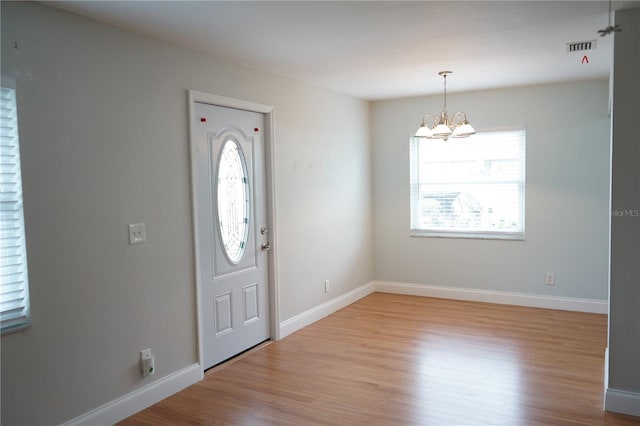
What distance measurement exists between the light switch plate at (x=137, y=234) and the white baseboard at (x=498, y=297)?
3827 millimetres

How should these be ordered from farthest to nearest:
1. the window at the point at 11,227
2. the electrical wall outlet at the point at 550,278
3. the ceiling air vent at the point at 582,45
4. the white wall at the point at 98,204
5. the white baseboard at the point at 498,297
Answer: the electrical wall outlet at the point at 550,278 → the white baseboard at the point at 498,297 → the ceiling air vent at the point at 582,45 → the white wall at the point at 98,204 → the window at the point at 11,227

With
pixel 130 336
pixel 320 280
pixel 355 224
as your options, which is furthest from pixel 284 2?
pixel 355 224

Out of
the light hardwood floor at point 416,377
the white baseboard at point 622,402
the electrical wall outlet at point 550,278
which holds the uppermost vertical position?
the electrical wall outlet at point 550,278

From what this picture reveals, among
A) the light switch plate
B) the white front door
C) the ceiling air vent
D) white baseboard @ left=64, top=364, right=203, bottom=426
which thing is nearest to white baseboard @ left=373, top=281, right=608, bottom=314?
the white front door

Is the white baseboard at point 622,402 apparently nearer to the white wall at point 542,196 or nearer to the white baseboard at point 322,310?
the white wall at point 542,196

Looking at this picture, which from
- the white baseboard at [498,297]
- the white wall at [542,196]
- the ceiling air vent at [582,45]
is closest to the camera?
the ceiling air vent at [582,45]

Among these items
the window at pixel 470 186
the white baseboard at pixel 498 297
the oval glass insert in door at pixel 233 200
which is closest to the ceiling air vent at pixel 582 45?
the window at pixel 470 186

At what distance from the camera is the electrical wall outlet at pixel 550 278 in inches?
209

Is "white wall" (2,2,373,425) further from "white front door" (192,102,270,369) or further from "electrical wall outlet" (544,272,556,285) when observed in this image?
"electrical wall outlet" (544,272,556,285)

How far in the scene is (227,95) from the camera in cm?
384

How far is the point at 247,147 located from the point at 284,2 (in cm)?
169

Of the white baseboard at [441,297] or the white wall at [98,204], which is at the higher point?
the white wall at [98,204]

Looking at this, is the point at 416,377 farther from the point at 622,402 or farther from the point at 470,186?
the point at 470,186

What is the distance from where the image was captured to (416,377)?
11.7 ft
